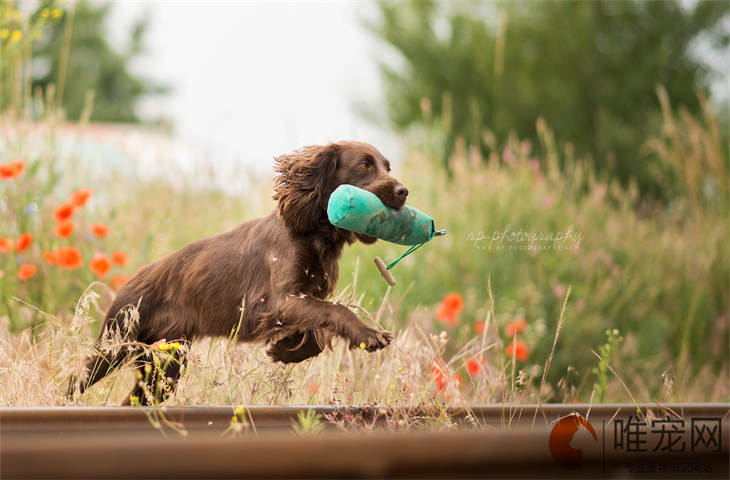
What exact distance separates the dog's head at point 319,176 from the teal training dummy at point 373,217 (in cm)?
14

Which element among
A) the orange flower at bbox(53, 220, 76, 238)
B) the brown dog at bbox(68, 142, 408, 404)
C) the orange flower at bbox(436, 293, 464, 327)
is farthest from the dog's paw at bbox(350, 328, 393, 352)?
the orange flower at bbox(53, 220, 76, 238)

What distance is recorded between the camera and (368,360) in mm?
3732

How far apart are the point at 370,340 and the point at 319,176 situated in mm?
815

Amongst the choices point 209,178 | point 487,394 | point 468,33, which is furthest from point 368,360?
point 468,33

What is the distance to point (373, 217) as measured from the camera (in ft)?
8.59

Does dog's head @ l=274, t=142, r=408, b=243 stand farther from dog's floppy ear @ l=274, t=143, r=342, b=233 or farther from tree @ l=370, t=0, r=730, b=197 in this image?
tree @ l=370, t=0, r=730, b=197

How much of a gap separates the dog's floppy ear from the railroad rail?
75 centimetres

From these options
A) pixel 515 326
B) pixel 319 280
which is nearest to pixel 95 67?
pixel 515 326

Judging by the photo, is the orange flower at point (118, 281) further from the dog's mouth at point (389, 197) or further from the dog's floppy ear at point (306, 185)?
the dog's mouth at point (389, 197)

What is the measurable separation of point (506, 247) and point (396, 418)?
11.4 feet

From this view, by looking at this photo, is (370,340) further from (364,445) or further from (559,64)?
(559,64)

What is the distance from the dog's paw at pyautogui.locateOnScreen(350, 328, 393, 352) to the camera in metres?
2.43

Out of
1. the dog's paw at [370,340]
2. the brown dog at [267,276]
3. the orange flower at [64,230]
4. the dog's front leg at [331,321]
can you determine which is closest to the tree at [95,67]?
the orange flower at [64,230]

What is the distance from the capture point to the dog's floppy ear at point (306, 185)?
2883mm
